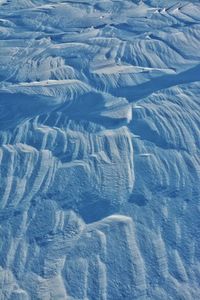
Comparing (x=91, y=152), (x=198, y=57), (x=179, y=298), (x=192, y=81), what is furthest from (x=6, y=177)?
(x=198, y=57)

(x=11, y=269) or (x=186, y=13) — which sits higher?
(x=186, y=13)

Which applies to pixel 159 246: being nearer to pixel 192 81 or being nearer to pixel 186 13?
pixel 192 81

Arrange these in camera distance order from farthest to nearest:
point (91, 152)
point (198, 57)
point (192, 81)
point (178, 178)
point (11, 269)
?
point (198, 57) < point (192, 81) < point (91, 152) < point (178, 178) < point (11, 269)

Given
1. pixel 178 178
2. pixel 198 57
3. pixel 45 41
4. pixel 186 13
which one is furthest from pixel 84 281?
pixel 186 13

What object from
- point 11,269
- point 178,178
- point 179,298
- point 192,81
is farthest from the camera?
point 192,81

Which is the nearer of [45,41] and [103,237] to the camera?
[103,237]

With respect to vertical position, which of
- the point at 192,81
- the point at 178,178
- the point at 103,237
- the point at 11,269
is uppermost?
the point at 192,81
